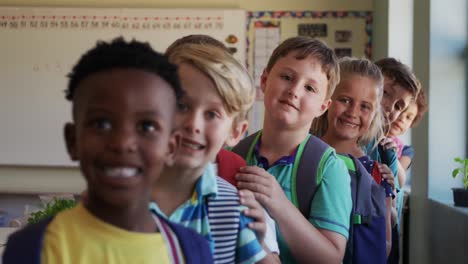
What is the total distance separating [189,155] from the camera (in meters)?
0.84

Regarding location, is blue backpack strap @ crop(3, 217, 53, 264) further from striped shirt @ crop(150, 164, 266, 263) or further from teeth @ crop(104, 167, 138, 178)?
striped shirt @ crop(150, 164, 266, 263)

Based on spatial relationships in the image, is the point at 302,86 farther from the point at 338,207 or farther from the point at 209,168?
the point at 209,168

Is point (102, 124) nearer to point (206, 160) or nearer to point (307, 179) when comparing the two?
point (206, 160)

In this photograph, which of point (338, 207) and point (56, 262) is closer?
point (56, 262)

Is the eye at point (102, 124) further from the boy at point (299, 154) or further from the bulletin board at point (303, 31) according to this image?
the bulletin board at point (303, 31)

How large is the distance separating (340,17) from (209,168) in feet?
13.0

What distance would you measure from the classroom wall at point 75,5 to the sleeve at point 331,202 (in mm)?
3629

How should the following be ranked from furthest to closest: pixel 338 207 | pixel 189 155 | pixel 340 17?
pixel 340 17
pixel 338 207
pixel 189 155

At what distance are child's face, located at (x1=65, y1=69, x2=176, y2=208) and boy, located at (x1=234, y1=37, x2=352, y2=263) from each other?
450 mm

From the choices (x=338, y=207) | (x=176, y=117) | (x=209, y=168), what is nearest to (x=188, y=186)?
(x=209, y=168)

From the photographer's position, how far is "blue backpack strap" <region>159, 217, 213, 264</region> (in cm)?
69

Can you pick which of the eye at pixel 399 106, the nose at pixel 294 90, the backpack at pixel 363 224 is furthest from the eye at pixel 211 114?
the eye at pixel 399 106

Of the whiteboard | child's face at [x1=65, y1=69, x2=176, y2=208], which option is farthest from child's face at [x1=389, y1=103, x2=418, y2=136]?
the whiteboard

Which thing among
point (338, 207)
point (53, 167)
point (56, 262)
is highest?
point (56, 262)
